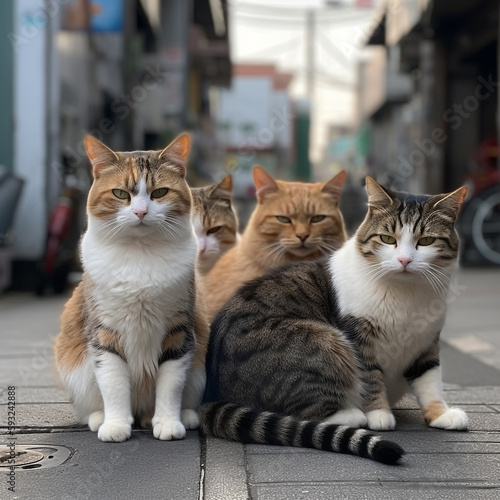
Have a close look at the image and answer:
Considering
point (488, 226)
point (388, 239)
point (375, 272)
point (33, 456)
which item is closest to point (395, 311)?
point (375, 272)

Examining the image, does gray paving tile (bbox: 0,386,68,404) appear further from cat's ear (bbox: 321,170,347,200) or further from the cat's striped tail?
cat's ear (bbox: 321,170,347,200)

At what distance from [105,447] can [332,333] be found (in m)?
0.97

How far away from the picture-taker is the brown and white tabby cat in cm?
Answer: 407

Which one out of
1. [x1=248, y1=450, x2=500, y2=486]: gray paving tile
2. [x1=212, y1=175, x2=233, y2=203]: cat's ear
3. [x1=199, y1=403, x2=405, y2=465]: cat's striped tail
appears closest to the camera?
[x1=248, y1=450, x2=500, y2=486]: gray paving tile

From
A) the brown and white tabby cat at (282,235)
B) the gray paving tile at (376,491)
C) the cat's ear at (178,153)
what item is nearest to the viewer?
the gray paving tile at (376,491)

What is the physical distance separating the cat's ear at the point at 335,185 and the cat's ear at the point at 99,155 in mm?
1441

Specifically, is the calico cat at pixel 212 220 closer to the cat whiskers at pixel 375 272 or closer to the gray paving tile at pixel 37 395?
the gray paving tile at pixel 37 395

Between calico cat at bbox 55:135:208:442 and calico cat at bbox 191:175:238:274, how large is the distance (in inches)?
39.3

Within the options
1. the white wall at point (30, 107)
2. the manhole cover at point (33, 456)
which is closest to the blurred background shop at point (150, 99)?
the white wall at point (30, 107)

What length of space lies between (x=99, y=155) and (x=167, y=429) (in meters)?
1.08

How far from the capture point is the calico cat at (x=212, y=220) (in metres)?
4.22

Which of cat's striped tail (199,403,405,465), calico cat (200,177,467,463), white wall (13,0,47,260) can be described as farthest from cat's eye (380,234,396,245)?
white wall (13,0,47,260)

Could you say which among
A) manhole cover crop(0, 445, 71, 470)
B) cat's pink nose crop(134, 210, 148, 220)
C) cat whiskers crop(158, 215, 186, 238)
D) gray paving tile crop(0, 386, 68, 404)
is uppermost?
cat's pink nose crop(134, 210, 148, 220)

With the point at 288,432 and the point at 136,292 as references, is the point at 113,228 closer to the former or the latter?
the point at 136,292
